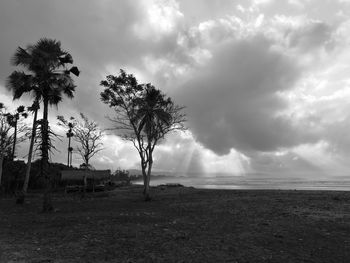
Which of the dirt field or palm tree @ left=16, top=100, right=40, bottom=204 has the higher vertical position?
palm tree @ left=16, top=100, right=40, bottom=204

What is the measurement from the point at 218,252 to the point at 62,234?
20.2ft

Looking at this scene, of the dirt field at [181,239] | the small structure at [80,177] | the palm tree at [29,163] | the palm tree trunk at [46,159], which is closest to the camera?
the dirt field at [181,239]

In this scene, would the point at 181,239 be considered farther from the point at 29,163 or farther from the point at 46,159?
the point at 29,163

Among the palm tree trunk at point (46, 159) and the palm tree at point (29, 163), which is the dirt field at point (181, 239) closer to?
the palm tree trunk at point (46, 159)

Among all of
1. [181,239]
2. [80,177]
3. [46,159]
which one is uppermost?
[46,159]

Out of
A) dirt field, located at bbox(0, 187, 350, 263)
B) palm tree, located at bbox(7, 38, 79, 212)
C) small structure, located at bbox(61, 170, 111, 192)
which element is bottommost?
dirt field, located at bbox(0, 187, 350, 263)

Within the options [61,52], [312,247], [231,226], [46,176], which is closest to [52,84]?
[61,52]

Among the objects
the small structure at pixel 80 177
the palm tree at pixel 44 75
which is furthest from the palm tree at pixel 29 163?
the small structure at pixel 80 177

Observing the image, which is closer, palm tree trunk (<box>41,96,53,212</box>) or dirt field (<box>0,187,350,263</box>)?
dirt field (<box>0,187,350,263</box>)

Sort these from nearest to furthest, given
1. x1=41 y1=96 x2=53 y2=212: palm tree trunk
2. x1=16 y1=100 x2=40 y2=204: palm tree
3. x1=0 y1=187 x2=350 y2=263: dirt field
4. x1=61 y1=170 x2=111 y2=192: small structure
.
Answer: x1=0 y1=187 x2=350 y2=263: dirt field, x1=41 y1=96 x2=53 y2=212: palm tree trunk, x1=16 y1=100 x2=40 y2=204: palm tree, x1=61 y1=170 x2=111 y2=192: small structure

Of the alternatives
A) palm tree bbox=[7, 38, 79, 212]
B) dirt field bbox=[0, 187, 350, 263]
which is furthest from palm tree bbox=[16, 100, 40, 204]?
dirt field bbox=[0, 187, 350, 263]

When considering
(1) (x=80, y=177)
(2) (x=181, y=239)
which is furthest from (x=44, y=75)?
(1) (x=80, y=177)

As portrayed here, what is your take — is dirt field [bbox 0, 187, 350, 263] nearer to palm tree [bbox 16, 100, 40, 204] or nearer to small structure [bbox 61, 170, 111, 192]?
palm tree [bbox 16, 100, 40, 204]

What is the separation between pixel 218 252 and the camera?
9094 millimetres
